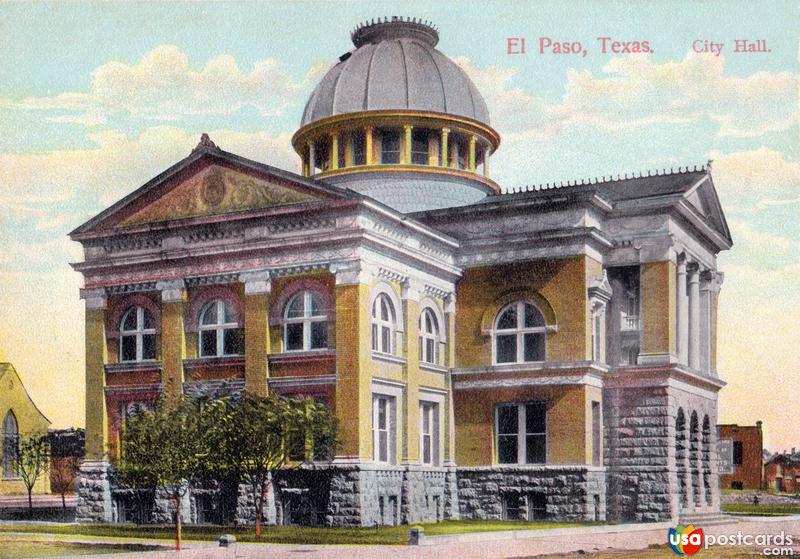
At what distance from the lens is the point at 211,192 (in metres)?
40.7

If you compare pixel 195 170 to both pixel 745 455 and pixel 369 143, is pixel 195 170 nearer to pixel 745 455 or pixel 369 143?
pixel 369 143

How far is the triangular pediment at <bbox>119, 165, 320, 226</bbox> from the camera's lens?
39.6 metres

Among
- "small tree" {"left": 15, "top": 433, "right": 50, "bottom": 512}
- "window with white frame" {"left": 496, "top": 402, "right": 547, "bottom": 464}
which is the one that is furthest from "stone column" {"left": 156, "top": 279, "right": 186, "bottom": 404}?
"window with white frame" {"left": 496, "top": 402, "right": 547, "bottom": 464}

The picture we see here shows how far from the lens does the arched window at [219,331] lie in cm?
4075

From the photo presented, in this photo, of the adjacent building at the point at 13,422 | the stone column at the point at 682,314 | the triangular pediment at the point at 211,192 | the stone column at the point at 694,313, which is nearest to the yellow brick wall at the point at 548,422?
the stone column at the point at 682,314

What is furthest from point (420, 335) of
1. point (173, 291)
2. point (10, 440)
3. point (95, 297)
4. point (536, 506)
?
point (10, 440)

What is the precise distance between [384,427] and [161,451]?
421 inches

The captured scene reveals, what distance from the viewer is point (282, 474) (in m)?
38.4

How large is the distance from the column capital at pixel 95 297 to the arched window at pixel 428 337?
11.0 metres

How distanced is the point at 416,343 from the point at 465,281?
3.95m

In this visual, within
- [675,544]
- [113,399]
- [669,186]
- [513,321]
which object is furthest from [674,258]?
[113,399]

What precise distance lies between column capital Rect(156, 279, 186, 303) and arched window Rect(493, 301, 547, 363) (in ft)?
36.0

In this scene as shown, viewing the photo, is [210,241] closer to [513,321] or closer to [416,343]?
[416,343]

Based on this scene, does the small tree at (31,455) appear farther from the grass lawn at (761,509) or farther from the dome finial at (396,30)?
the grass lawn at (761,509)
